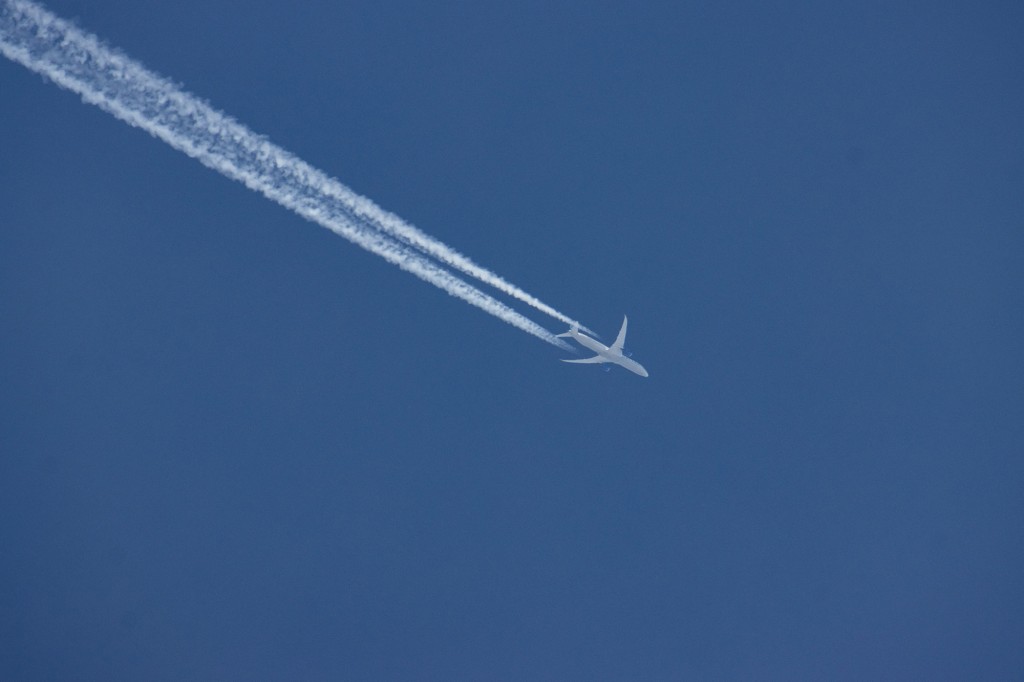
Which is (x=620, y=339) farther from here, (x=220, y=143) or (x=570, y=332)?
(x=220, y=143)

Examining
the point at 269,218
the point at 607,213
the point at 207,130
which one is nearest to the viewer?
the point at 207,130

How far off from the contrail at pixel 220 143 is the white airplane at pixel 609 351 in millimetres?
675

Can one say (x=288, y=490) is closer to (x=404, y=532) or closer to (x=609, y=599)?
(x=404, y=532)

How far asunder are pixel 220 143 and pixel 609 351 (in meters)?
14.1

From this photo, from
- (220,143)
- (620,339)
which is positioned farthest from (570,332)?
(220,143)

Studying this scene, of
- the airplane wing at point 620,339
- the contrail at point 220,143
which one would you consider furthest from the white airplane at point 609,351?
the contrail at point 220,143

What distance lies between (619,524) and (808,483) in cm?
714

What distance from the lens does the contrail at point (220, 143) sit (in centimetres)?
2191

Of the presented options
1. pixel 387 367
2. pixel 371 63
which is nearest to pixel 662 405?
pixel 387 367

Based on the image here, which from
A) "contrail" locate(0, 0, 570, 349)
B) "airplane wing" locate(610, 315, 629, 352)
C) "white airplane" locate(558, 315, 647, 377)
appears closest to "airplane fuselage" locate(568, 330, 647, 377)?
"white airplane" locate(558, 315, 647, 377)

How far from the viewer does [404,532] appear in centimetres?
2853

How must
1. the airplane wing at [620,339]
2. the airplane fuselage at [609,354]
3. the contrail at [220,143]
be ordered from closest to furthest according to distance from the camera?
the contrail at [220,143] → the airplane fuselage at [609,354] → the airplane wing at [620,339]

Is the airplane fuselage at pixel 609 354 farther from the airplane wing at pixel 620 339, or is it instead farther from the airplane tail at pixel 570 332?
the airplane wing at pixel 620 339

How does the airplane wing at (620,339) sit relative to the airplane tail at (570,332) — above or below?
above
